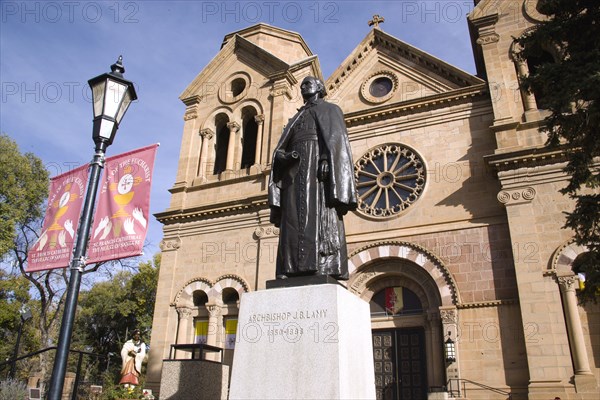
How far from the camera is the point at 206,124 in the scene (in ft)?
82.5

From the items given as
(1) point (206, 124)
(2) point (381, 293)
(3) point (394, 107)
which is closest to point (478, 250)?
(2) point (381, 293)

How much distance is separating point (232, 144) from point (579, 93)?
16430 millimetres

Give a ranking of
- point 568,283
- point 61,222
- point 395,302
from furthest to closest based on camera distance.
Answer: point 395,302, point 568,283, point 61,222

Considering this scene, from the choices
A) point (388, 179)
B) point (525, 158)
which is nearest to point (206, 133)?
point (388, 179)

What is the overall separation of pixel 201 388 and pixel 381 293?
26.8 ft

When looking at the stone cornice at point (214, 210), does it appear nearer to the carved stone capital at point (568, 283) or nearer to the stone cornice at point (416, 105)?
the stone cornice at point (416, 105)

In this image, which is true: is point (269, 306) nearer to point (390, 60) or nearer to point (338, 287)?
point (338, 287)

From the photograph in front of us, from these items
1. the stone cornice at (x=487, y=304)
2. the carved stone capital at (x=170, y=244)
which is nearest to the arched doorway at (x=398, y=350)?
the stone cornice at (x=487, y=304)

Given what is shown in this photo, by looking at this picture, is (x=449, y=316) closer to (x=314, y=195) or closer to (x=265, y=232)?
(x=265, y=232)

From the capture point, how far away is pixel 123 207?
27.4 ft

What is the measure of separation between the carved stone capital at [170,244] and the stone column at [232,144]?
4.08 metres

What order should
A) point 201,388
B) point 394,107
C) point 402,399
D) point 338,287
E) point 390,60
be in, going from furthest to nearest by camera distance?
point 390,60 → point 394,107 → point 402,399 → point 201,388 → point 338,287

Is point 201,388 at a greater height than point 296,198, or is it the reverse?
point 296,198

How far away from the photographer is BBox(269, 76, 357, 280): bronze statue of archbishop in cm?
700
